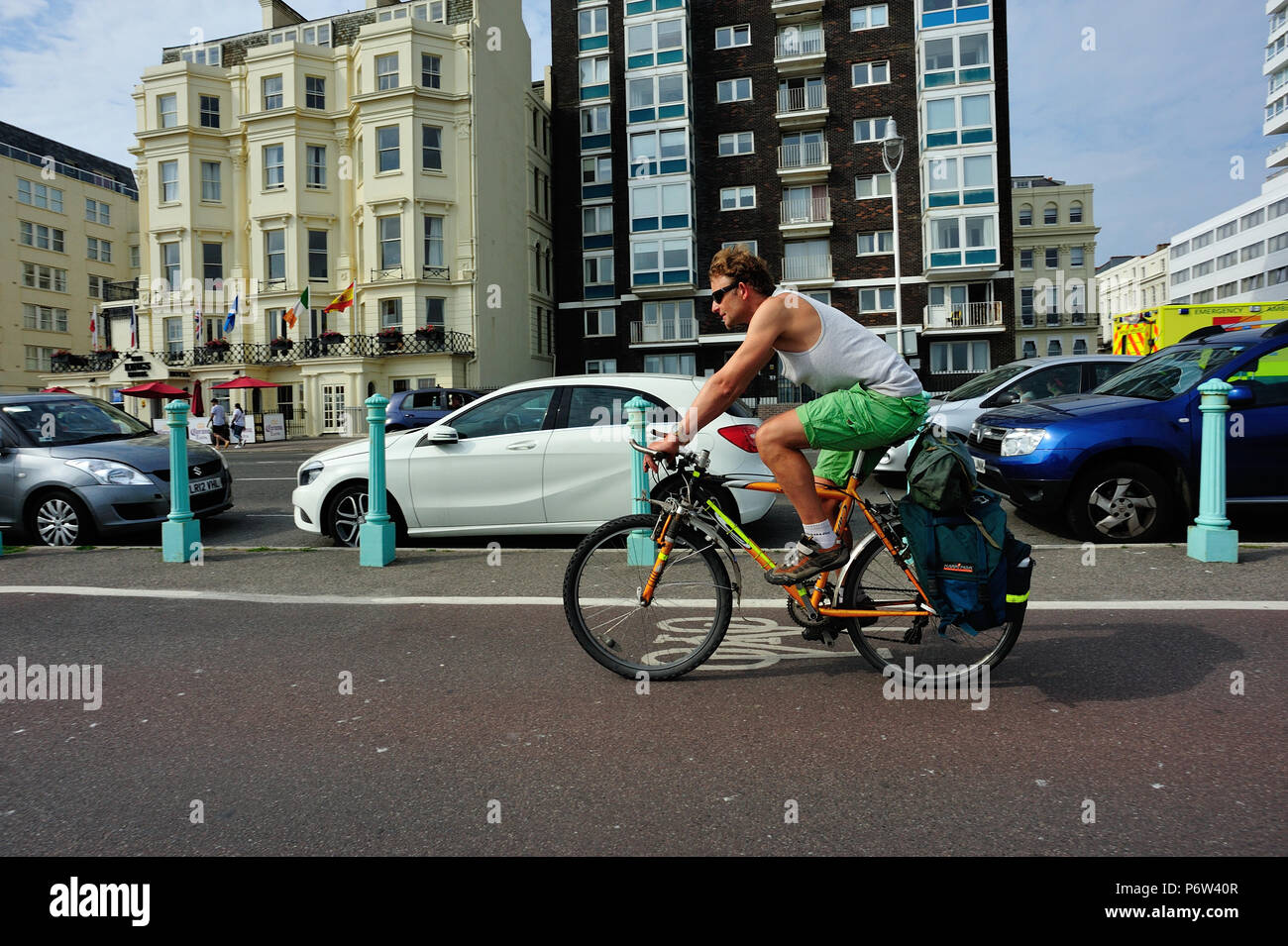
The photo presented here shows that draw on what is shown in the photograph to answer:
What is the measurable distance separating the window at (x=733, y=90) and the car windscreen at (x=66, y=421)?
40.0m

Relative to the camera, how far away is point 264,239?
131 feet

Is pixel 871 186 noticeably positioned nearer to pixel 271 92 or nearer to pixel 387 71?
pixel 387 71

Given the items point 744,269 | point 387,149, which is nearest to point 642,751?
point 744,269

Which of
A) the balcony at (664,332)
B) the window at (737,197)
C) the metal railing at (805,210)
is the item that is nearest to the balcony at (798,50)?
the window at (737,197)

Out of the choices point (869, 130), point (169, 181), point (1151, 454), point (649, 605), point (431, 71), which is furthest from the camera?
point (869, 130)

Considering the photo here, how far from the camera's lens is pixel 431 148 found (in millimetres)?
37375

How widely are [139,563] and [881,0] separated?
4448 centimetres

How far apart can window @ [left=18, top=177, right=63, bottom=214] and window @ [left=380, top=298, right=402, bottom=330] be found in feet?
118

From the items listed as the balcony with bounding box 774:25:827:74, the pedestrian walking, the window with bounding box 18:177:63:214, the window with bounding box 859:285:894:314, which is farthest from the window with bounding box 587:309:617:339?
the window with bounding box 18:177:63:214

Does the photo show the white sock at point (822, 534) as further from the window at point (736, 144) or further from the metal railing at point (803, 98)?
the window at point (736, 144)

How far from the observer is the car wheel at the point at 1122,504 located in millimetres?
7270

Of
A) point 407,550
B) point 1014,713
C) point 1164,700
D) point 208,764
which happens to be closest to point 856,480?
point 1014,713

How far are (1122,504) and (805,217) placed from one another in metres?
38.0
